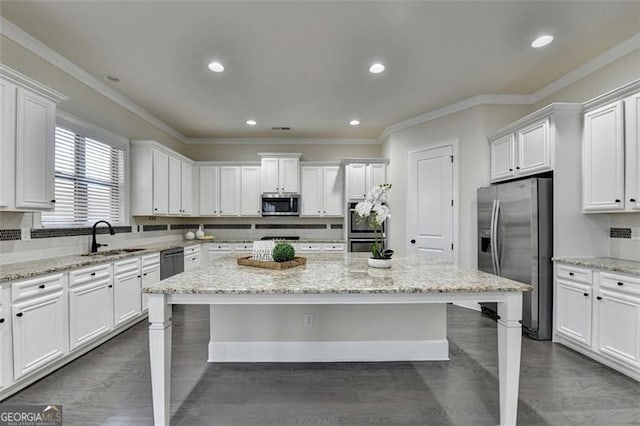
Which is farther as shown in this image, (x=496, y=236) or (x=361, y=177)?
(x=361, y=177)

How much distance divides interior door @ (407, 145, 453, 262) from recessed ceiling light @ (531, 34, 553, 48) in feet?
5.58

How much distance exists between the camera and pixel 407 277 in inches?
77.2

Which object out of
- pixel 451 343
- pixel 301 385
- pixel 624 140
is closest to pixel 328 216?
pixel 451 343

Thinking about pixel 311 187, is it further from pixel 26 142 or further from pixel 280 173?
pixel 26 142

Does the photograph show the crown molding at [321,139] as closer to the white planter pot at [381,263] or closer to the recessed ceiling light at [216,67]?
the recessed ceiling light at [216,67]

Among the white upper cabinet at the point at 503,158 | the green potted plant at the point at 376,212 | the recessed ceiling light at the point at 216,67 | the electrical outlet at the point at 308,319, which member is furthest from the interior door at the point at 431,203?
the recessed ceiling light at the point at 216,67

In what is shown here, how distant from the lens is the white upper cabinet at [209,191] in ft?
18.9

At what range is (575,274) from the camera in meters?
2.77

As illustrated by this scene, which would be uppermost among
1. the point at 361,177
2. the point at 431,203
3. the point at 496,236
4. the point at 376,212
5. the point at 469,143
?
the point at 469,143

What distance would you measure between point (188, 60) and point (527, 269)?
4.22m

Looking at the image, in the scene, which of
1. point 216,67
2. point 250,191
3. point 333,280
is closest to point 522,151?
point 333,280

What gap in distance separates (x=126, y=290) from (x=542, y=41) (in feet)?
16.4

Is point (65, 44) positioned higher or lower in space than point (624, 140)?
higher

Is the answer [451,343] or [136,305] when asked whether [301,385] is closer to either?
[451,343]
